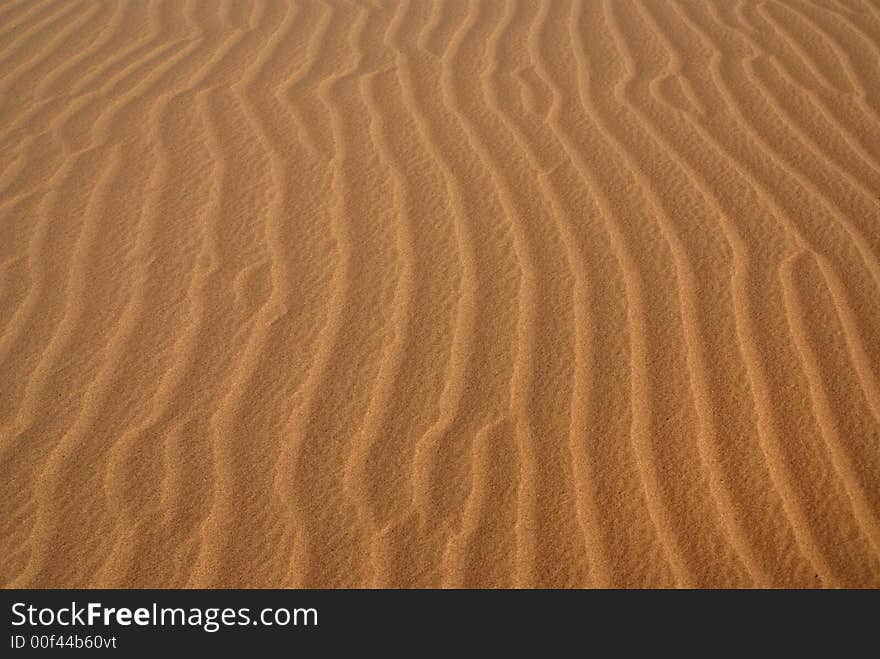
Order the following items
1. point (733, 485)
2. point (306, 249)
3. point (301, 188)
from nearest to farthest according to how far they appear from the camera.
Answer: point (733, 485) → point (306, 249) → point (301, 188)

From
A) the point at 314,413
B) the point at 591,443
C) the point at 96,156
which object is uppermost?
the point at 96,156

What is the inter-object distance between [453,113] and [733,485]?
2187 mm

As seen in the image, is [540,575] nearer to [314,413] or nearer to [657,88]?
[314,413]

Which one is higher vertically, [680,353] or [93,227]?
[93,227]

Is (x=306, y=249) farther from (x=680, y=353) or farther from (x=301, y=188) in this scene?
(x=680, y=353)

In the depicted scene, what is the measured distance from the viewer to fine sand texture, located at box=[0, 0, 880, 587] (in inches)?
86.9

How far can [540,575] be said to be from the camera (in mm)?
2119

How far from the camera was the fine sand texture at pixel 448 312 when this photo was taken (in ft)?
7.24

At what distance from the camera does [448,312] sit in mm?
2838

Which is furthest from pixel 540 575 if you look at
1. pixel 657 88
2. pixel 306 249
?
pixel 657 88

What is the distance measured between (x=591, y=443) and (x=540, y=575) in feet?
1.38
